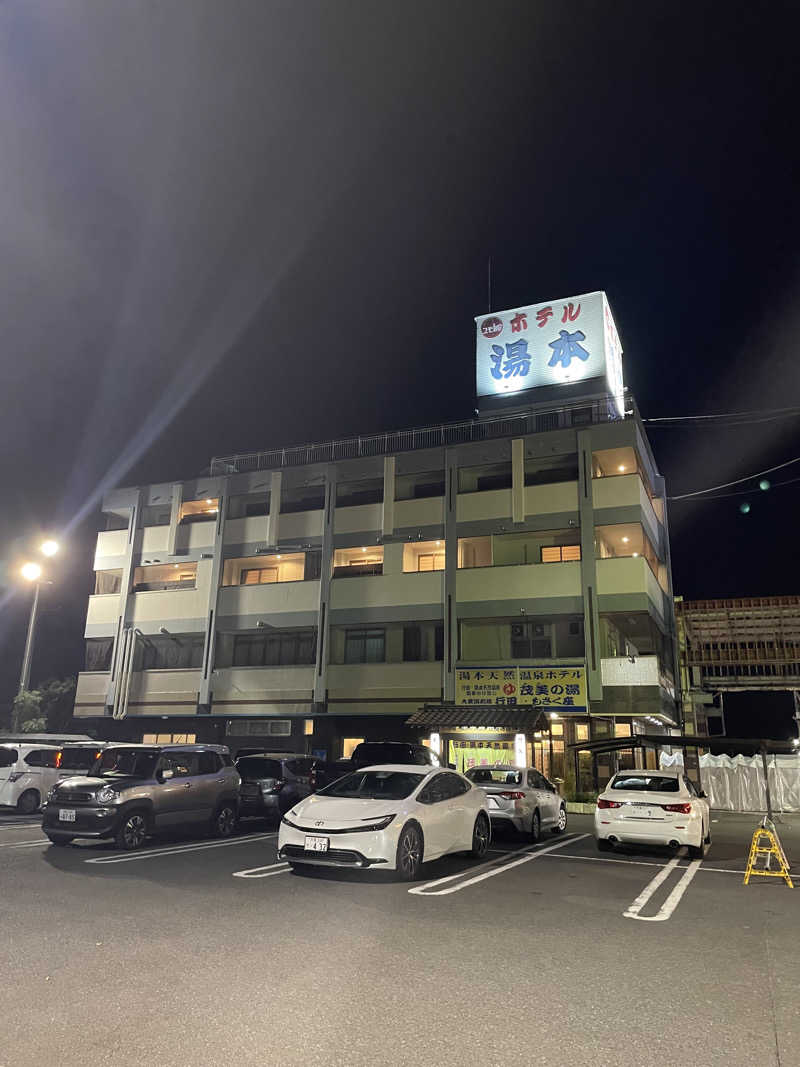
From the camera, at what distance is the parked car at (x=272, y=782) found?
16453mm

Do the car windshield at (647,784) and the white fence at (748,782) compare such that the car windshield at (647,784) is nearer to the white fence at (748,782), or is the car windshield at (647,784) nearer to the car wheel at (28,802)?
the white fence at (748,782)

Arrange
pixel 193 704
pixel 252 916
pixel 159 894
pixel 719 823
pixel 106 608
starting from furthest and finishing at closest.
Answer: pixel 106 608, pixel 193 704, pixel 719 823, pixel 159 894, pixel 252 916

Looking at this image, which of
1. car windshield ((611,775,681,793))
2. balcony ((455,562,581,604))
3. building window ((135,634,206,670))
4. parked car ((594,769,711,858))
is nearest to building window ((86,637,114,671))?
building window ((135,634,206,670))

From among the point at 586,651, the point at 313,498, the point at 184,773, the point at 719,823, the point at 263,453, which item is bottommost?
the point at 719,823

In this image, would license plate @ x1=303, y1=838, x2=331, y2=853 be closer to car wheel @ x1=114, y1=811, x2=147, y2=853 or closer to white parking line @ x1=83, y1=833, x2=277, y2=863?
white parking line @ x1=83, y1=833, x2=277, y2=863

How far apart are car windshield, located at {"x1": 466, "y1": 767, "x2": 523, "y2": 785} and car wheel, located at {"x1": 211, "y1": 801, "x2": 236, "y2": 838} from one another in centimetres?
485

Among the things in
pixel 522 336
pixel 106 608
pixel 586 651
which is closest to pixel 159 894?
pixel 586 651

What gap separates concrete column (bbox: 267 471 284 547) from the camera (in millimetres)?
34312

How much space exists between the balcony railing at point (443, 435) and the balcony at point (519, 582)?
6.42 meters

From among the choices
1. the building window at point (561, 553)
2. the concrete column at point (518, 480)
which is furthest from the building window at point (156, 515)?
the building window at point (561, 553)

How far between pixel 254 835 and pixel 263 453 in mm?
25724

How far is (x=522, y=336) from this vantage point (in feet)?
126

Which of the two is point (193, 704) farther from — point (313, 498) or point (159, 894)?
point (159, 894)

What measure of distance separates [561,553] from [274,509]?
45.3ft
